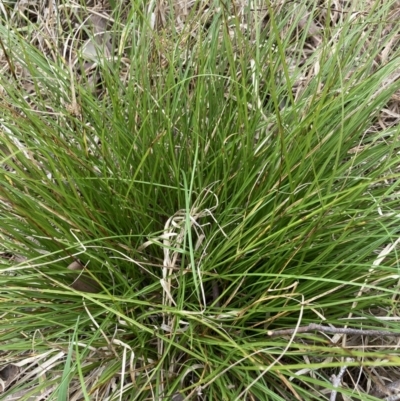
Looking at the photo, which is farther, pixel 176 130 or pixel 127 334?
pixel 176 130

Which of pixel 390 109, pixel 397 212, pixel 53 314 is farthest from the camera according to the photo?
pixel 390 109

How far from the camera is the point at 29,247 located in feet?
2.82

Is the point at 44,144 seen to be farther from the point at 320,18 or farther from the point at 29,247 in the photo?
the point at 320,18

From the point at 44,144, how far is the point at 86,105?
0.47 feet

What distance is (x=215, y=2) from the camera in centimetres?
100

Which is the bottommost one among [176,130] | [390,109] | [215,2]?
[390,109]

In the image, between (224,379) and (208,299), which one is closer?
(224,379)

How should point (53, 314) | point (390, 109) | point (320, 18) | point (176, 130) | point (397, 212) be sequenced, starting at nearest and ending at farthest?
point (397, 212), point (53, 314), point (176, 130), point (390, 109), point (320, 18)

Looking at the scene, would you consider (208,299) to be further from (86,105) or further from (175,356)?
(86,105)

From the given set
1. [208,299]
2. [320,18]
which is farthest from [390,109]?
[208,299]

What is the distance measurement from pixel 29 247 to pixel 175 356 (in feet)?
1.01

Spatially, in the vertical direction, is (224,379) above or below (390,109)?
below

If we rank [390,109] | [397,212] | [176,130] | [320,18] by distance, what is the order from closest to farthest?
[397,212], [176,130], [390,109], [320,18]

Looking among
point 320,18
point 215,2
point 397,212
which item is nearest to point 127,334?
point 397,212
